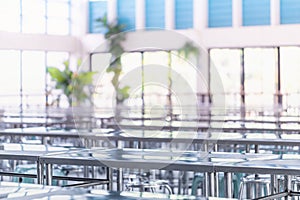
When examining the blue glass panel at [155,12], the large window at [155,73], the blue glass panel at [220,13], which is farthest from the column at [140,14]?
the large window at [155,73]

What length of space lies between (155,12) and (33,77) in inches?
125

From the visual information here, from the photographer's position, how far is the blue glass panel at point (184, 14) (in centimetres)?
1485

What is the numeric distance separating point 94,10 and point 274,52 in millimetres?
4617

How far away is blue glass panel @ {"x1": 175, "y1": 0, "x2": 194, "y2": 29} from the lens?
585 inches

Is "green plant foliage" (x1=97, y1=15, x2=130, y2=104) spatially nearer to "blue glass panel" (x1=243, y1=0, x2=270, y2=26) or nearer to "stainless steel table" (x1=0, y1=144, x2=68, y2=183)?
"stainless steel table" (x1=0, y1=144, x2=68, y2=183)

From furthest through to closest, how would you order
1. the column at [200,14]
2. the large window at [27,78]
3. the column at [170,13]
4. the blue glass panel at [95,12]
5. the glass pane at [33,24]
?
the blue glass panel at [95,12] → the glass pane at [33,24] → the column at [170,13] → the large window at [27,78] → the column at [200,14]

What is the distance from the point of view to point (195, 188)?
4.51 meters

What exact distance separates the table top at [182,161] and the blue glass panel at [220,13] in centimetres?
1160

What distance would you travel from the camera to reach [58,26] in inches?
634

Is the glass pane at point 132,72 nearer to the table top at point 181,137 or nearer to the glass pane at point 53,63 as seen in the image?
the table top at point 181,137

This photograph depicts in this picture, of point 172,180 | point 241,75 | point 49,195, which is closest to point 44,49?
point 241,75

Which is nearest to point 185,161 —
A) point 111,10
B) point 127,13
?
point 127,13

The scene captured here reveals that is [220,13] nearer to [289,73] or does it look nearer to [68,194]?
[289,73]

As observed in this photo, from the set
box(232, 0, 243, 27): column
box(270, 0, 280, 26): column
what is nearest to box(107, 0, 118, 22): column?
box(232, 0, 243, 27): column
